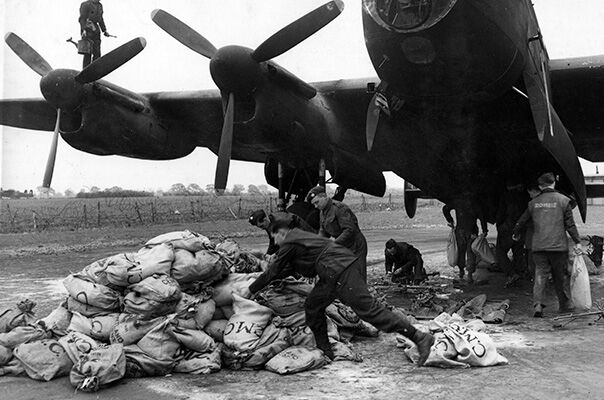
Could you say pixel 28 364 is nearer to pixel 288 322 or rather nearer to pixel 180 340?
pixel 180 340

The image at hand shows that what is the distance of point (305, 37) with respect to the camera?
7.66 meters

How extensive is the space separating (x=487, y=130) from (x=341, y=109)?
2458mm

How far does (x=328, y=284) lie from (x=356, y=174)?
560 cm

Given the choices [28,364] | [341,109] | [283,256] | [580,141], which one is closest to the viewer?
[28,364]

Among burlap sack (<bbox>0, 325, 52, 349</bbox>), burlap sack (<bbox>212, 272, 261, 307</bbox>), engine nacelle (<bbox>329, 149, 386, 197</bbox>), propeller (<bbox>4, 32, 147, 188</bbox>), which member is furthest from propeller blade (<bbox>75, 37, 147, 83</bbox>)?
burlap sack (<bbox>0, 325, 52, 349</bbox>)

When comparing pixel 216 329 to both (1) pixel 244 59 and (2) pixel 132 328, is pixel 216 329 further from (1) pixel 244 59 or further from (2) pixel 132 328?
(1) pixel 244 59

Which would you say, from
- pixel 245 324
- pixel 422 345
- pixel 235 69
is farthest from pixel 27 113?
pixel 422 345

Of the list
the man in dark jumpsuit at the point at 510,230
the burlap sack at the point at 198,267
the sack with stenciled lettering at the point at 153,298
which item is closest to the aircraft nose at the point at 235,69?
the burlap sack at the point at 198,267

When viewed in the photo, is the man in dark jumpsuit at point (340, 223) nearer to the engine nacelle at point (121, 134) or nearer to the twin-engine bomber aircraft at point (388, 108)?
the twin-engine bomber aircraft at point (388, 108)

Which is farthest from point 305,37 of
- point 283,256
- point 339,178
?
point 283,256

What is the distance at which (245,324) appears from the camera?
486cm

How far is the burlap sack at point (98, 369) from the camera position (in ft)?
13.4

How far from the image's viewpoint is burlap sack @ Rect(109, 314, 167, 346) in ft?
15.1

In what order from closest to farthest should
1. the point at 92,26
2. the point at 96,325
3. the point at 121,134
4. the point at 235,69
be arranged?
1. the point at 96,325
2. the point at 235,69
3. the point at 92,26
4. the point at 121,134
